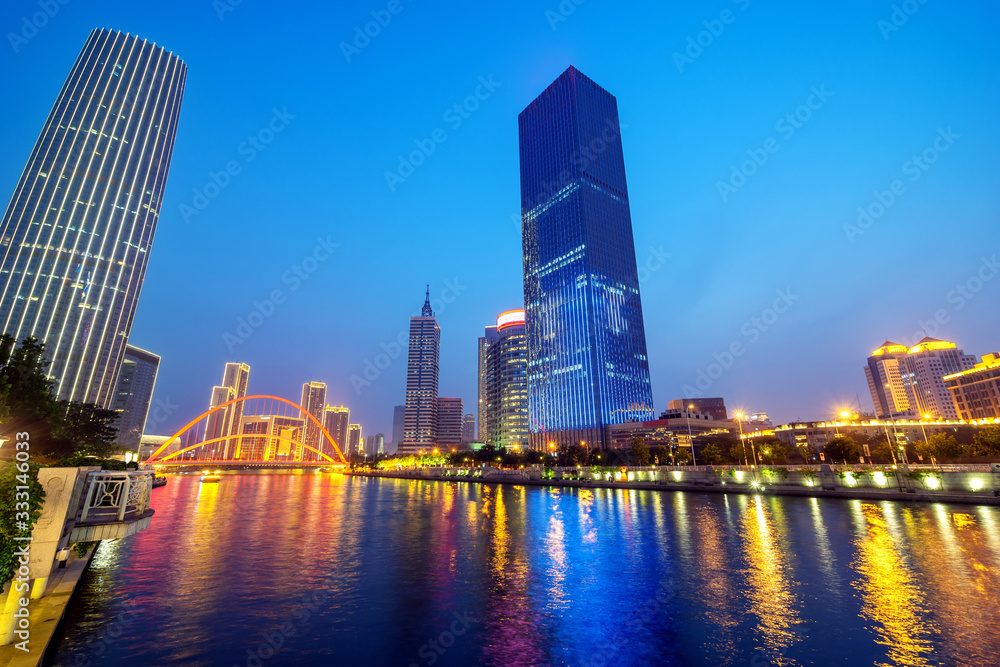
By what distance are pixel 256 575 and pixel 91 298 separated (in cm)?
16852

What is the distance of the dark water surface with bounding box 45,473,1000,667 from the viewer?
1532 cm

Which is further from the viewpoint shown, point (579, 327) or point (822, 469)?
point (579, 327)

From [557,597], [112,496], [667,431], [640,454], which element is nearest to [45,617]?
[112,496]

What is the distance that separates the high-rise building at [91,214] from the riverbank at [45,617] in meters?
155

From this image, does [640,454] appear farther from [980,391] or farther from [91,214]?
[91,214]

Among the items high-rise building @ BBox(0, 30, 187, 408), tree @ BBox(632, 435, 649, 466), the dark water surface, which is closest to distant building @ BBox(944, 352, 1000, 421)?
tree @ BBox(632, 435, 649, 466)

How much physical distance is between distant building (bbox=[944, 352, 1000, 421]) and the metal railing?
745 feet

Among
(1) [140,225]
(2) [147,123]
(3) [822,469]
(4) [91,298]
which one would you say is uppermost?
(2) [147,123]

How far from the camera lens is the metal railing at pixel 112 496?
16562 millimetres

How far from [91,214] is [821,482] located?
212 meters

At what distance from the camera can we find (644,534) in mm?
37031

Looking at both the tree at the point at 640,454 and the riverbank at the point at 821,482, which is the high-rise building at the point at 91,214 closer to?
the riverbank at the point at 821,482

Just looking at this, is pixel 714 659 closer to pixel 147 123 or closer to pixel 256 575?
pixel 256 575

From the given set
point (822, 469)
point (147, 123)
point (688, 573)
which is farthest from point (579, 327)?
point (147, 123)
